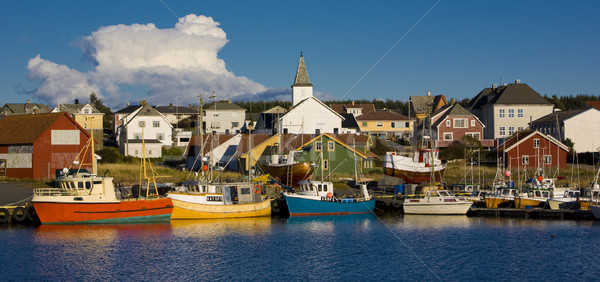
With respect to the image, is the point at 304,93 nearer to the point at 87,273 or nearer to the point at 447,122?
the point at 447,122

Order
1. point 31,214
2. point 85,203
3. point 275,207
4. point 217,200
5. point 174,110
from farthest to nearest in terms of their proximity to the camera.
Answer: point 174,110 < point 275,207 < point 217,200 < point 31,214 < point 85,203

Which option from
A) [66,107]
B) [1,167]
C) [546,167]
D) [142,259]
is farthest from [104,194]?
[66,107]

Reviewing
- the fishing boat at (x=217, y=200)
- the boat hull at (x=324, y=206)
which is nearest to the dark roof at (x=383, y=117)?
the boat hull at (x=324, y=206)

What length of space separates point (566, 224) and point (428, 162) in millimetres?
20841

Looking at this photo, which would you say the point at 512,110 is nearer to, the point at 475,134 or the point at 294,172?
the point at 475,134

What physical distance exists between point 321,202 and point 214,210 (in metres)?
7.66

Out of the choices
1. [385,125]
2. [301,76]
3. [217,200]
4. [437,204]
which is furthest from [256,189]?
[385,125]

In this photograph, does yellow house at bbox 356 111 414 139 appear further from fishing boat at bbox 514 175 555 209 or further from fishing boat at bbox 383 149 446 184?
fishing boat at bbox 514 175 555 209

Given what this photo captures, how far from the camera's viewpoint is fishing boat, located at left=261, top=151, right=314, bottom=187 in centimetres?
5891

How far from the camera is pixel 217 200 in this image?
141 ft

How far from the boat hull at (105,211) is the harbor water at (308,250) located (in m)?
0.59

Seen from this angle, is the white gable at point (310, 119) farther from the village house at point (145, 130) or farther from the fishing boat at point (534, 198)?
the fishing boat at point (534, 198)

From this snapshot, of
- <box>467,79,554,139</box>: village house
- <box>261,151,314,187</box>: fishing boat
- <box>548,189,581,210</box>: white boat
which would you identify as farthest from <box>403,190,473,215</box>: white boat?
<box>467,79,554,139</box>: village house

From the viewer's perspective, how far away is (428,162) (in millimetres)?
61812
